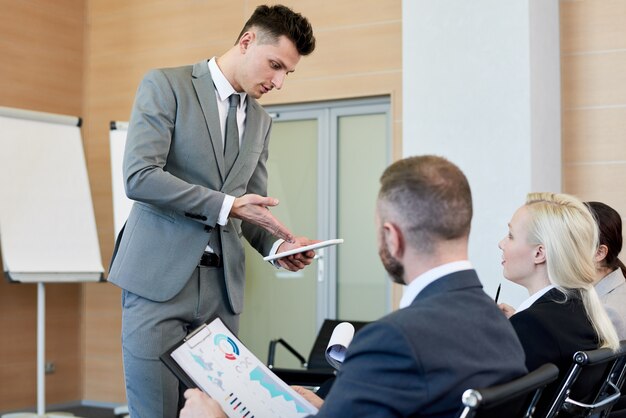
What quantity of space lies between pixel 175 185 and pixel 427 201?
98 centimetres

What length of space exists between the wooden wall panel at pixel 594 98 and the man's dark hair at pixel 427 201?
3.85m

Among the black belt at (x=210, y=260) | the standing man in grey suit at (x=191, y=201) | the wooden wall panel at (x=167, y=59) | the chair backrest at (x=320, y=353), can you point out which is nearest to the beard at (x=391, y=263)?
the standing man in grey suit at (x=191, y=201)

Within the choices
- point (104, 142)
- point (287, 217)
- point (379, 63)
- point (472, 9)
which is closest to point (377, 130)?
point (379, 63)

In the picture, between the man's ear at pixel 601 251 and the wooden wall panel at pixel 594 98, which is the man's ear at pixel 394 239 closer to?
the man's ear at pixel 601 251

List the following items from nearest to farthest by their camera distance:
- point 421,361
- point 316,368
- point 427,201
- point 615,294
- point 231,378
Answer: point 421,361
point 427,201
point 231,378
point 615,294
point 316,368

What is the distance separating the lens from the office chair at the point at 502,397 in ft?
4.41

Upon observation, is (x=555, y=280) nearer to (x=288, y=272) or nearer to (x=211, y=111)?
(x=211, y=111)

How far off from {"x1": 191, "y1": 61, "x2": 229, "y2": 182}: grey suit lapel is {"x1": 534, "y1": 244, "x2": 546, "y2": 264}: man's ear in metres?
0.95

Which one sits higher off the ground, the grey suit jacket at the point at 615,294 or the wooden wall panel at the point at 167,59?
the wooden wall panel at the point at 167,59

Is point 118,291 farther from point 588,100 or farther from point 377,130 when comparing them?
point 588,100

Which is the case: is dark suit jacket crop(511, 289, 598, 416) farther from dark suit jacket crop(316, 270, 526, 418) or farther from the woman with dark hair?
the woman with dark hair

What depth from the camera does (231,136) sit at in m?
2.54

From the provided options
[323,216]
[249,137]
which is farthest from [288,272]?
[249,137]

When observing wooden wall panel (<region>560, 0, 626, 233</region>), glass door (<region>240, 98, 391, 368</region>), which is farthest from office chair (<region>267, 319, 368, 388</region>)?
wooden wall panel (<region>560, 0, 626, 233</region>)
